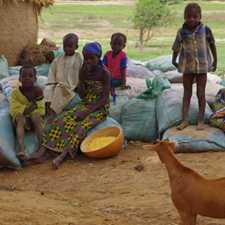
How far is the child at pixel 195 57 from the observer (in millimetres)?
6844

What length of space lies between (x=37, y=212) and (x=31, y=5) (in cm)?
590

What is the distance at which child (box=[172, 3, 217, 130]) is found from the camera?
6.84 metres

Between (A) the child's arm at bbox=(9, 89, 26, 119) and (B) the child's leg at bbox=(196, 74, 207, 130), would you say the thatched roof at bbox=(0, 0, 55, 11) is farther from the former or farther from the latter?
(B) the child's leg at bbox=(196, 74, 207, 130)

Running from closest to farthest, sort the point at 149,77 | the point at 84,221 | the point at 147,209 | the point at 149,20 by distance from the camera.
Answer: the point at 84,221
the point at 147,209
the point at 149,77
the point at 149,20

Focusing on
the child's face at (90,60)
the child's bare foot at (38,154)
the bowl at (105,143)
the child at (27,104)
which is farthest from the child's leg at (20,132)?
the child's face at (90,60)

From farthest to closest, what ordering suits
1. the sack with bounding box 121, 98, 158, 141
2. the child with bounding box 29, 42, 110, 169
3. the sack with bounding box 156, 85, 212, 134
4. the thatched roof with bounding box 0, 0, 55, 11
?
the thatched roof with bounding box 0, 0, 55, 11 → the sack with bounding box 121, 98, 158, 141 → the sack with bounding box 156, 85, 212, 134 → the child with bounding box 29, 42, 110, 169

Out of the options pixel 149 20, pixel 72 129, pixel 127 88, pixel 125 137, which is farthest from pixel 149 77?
pixel 149 20

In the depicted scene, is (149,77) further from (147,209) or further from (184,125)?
(147,209)

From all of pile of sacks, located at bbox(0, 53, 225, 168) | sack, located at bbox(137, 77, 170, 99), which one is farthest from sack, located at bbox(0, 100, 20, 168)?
sack, located at bbox(137, 77, 170, 99)

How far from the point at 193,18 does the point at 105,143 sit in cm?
151

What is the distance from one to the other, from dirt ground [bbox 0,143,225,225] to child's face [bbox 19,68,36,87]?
2.71 feet

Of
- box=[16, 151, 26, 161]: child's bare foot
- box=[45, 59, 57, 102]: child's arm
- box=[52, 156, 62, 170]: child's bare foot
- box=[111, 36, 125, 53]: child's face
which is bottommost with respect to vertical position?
box=[52, 156, 62, 170]: child's bare foot

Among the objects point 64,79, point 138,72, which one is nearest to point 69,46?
point 64,79

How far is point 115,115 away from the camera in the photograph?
24.7 feet
